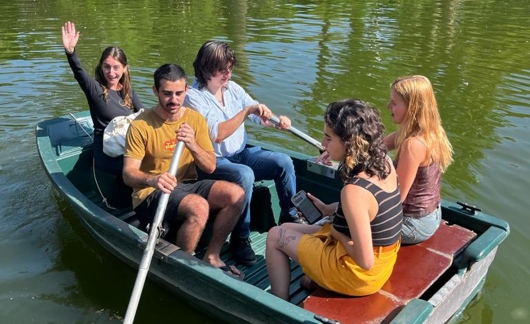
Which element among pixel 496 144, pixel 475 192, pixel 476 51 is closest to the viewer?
pixel 475 192

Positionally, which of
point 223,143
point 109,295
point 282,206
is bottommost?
point 109,295

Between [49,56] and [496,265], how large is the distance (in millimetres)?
9889

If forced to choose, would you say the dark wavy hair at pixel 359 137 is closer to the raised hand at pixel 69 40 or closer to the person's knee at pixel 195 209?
the person's knee at pixel 195 209

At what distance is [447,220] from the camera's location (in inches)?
Result: 157

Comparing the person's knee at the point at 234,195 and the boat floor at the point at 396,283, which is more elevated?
the person's knee at the point at 234,195

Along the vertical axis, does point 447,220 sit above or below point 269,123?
below

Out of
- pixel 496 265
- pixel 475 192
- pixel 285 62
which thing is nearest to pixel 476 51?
pixel 285 62

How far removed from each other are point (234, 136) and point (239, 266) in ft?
3.71

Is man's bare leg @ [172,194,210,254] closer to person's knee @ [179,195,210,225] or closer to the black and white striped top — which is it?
person's knee @ [179,195,210,225]

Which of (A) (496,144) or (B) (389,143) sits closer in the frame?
(B) (389,143)

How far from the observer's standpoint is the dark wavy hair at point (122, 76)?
4.89 meters

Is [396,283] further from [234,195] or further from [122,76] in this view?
[122,76]

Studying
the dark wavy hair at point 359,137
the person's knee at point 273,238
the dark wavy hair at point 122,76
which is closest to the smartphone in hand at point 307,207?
the person's knee at point 273,238

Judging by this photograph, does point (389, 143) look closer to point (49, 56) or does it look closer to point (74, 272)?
point (74, 272)
